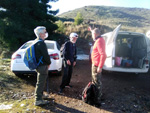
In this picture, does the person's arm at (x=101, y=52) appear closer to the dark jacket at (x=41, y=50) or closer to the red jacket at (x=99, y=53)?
the red jacket at (x=99, y=53)

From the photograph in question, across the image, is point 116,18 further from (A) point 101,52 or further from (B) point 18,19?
(A) point 101,52

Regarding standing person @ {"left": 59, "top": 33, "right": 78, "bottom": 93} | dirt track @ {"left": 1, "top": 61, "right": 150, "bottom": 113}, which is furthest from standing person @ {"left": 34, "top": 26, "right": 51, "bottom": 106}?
standing person @ {"left": 59, "top": 33, "right": 78, "bottom": 93}

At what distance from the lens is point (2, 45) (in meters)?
10.1

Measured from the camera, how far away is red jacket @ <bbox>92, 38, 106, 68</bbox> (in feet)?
10.2

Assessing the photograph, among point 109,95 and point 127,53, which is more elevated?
point 127,53

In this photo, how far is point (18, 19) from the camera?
1005cm

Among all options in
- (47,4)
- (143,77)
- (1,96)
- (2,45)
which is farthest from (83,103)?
(47,4)

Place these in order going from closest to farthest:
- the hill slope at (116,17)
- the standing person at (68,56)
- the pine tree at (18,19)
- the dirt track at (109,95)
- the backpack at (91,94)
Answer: the dirt track at (109,95) < the backpack at (91,94) < the standing person at (68,56) < the pine tree at (18,19) < the hill slope at (116,17)

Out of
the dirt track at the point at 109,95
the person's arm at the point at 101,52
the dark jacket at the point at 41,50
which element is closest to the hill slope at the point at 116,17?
the dirt track at the point at 109,95

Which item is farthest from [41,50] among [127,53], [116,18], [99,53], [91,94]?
[116,18]

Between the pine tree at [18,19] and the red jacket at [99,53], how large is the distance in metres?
7.74

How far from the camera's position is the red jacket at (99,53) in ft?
10.2

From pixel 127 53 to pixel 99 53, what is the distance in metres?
3.99

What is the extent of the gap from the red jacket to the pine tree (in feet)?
25.4
